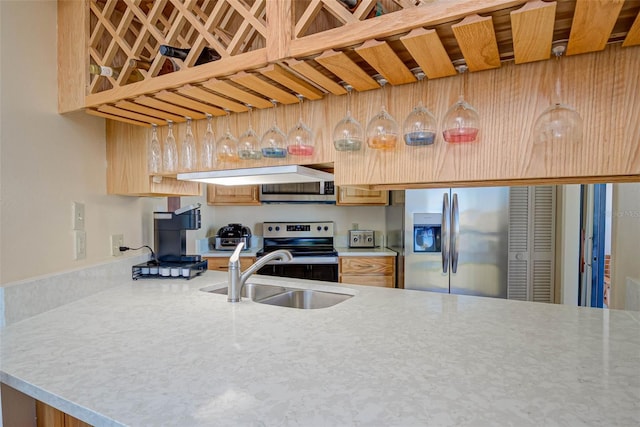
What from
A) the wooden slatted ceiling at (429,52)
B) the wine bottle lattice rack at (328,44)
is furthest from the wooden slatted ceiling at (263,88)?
the wooden slatted ceiling at (429,52)

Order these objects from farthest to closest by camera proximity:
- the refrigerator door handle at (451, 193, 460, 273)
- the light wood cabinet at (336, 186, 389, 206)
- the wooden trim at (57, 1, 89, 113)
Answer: the light wood cabinet at (336, 186, 389, 206) → the refrigerator door handle at (451, 193, 460, 273) → the wooden trim at (57, 1, 89, 113)

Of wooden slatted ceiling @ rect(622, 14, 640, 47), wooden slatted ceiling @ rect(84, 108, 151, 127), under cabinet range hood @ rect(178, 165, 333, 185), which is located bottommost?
under cabinet range hood @ rect(178, 165, 333, 185)

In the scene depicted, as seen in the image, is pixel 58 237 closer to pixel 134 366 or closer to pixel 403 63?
pixel 134 366

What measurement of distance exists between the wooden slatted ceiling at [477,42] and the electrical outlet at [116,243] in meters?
1.76

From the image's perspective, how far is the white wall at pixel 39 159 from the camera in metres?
1.24

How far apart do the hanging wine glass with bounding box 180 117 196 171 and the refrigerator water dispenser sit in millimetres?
1878

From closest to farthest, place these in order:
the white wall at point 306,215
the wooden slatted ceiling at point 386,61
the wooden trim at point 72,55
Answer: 1. the wooden slatted ceiling at point 386,61
2. the wooden trim at point 72,55
3. the white wall at point 306,215

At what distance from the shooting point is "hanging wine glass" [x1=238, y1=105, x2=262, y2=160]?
142 cm

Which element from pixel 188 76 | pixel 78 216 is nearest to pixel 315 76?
pixel 188 76

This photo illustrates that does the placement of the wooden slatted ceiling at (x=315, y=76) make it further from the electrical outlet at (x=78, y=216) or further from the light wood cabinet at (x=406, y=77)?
the electrical outlet at (x=78, y=216)

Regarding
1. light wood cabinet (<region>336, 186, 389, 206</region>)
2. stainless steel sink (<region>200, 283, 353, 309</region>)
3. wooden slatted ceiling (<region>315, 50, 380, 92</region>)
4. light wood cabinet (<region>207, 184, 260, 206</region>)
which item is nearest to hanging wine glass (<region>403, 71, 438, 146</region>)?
wooden slatted ceiling (<region>315, 50, 380, 92</region>)


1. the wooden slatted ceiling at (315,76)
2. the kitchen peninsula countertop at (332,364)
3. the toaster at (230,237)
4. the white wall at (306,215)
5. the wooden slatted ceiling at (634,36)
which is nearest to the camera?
the kitchen peninsula countertop at (332,364)

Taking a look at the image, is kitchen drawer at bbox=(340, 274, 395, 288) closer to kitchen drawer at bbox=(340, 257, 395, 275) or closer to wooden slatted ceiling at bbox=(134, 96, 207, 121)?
kitchen drawer at bbox=(340, 257, 395, 275)

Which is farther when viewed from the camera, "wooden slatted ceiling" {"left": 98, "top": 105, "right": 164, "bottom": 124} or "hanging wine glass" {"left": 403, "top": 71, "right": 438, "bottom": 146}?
"wooden slatted ceiling" {"left": 98, "top": 105, "right": 164, "bottom": 124}
